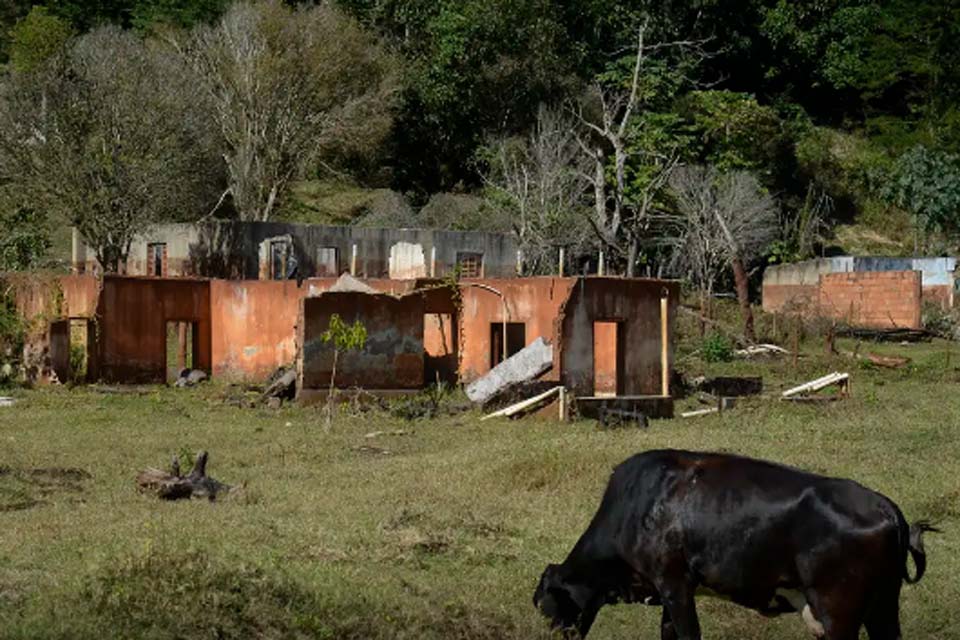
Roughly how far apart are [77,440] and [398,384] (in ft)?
29.0

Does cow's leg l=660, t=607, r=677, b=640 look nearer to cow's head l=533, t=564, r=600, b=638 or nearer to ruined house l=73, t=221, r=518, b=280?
cow's head l=533, t=564, r=600, b=638

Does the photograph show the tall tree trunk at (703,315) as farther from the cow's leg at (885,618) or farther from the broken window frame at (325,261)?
the cow's leg at (885,618)

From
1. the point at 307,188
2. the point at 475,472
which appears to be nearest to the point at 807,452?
the point at 475,472

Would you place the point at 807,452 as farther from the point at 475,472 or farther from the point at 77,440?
the point at 77,440

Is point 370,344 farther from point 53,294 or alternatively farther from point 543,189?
point 543,189

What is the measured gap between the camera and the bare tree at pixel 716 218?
48.4m

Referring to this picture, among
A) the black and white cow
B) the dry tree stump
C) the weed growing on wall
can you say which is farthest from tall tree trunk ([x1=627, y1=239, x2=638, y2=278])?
the black and white cow

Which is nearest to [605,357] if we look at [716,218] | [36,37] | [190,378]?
[190,378]

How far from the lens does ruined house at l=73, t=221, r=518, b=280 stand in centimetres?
4031

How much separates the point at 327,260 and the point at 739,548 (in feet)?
108

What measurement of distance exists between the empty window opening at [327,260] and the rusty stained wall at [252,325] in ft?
25.3

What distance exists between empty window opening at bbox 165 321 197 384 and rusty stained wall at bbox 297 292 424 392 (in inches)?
230

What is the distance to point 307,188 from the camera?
180 feet

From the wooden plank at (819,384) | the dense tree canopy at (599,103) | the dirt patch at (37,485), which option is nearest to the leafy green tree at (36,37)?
the dense tree canopy at (599,103)
